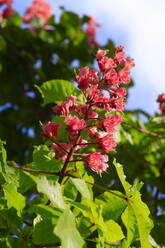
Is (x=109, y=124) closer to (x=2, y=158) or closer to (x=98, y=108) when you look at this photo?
(x=98, y=108)

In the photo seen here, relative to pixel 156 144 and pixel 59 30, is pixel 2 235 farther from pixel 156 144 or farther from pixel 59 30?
pixel 59 30

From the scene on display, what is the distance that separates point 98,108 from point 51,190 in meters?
0.54

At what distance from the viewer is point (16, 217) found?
127 cm

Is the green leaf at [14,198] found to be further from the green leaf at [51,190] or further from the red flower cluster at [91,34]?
the red flower cluster at [91,34]

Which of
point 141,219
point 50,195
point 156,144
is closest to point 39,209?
point 50,195

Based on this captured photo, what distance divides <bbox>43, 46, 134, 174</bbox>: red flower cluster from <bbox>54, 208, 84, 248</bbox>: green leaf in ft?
1.36

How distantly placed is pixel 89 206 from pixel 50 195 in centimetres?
19

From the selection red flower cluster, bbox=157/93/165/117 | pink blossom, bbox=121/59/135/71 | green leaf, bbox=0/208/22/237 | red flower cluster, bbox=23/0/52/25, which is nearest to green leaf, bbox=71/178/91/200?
green leaf, bbox=0/208/22/237

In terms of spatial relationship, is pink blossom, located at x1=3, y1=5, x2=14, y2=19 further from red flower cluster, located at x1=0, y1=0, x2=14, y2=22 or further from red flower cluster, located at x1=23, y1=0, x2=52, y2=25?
red flower cluster, located at x1=23, y1=0, x2=52, y2=25

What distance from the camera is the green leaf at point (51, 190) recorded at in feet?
3.37

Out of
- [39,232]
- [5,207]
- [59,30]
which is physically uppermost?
[59,30]

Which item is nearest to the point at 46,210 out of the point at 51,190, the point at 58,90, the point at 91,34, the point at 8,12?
the point at 51,190

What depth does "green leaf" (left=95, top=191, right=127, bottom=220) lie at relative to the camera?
4.27 feet

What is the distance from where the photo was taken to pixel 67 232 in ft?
3.14
